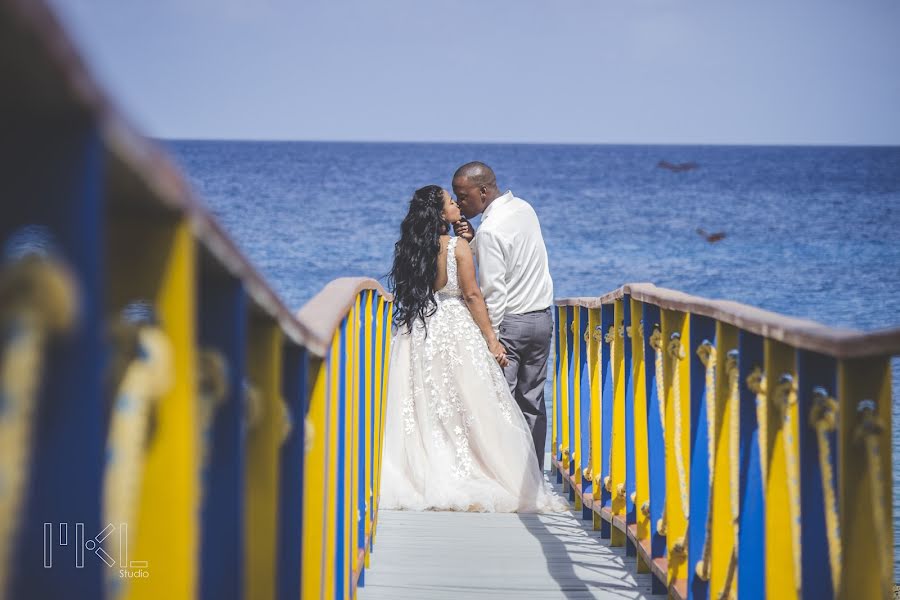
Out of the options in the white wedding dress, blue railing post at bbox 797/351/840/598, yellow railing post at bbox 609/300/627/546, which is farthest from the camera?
the white wedding dress

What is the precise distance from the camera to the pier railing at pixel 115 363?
76 centimetres

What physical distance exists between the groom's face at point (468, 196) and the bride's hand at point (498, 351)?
760 mm

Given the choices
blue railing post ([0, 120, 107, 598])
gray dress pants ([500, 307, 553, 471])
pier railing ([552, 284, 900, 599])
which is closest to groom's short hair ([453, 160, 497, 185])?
gray dress pants ([500, 307, 553, 471])

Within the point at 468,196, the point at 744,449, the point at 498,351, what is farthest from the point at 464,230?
the point at 744,449

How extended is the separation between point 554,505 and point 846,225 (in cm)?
4430

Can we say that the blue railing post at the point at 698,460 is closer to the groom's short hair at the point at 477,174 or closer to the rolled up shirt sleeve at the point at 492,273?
the rolled up shirt sleeve at the point at 492,273

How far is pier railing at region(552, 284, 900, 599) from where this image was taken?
1.78m

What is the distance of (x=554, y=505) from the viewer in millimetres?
5145

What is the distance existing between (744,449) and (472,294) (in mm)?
3070

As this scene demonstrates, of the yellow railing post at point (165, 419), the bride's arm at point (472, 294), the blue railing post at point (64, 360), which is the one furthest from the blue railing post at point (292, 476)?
the bride's arm at point (472, 294)

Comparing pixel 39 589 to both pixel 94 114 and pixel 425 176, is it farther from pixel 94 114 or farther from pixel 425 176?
pixel 425 176

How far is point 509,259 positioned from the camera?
5457 millimetres

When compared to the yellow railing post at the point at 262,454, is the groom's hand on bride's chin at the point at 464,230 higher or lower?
higher

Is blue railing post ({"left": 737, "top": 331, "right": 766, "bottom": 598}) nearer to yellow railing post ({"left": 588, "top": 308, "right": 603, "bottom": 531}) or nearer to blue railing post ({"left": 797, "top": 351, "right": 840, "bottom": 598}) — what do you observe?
blue railing post ({"left": 797, "top": 351, "right": 840, "bottom": 598})
